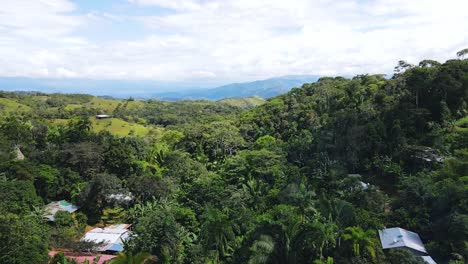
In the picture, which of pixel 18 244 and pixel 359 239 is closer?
pixel 359 239

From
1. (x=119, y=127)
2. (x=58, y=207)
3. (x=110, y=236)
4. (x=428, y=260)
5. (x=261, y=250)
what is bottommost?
(x=110, y=236)

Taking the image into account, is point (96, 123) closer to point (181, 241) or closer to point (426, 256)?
point (181, 241)

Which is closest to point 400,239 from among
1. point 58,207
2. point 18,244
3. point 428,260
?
point 428,260

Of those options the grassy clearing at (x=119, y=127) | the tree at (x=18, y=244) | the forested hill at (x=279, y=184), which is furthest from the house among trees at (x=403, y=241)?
the grassy clearing at (x=119, y=127)

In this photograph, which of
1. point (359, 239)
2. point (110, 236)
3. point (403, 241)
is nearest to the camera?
point (359, 239)

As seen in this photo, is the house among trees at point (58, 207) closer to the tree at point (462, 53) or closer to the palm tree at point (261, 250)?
the palm tree at point (261, 250)

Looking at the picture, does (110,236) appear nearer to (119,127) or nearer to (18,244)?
(18,244)

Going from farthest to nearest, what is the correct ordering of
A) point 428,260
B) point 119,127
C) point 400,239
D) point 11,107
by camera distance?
point 11,107, point 119,127, point 400,239, point 428,260
